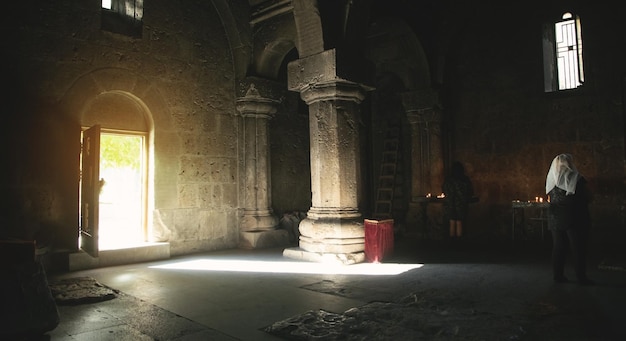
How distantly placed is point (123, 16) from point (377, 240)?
5.06m

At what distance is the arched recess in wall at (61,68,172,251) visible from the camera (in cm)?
593

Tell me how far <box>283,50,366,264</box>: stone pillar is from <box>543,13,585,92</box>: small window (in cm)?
432

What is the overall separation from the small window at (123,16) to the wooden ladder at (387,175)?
5.96 metres

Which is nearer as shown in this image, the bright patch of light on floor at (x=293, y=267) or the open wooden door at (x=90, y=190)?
the bright patch of light on floor at (x=293, y=267)

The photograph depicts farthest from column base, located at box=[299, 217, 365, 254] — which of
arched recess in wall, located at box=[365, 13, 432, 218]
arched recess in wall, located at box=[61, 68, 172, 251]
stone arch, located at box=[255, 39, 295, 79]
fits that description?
arched recess in wall, located at box=[365, 13, 432, 218]

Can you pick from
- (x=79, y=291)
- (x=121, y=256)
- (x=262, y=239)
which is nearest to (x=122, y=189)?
(x=121, y=256)

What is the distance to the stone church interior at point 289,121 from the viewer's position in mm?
5680

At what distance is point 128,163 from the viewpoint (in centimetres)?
687

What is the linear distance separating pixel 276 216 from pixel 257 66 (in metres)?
2.73

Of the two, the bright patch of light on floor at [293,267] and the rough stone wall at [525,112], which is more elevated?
the rough stone wall at [525,112]

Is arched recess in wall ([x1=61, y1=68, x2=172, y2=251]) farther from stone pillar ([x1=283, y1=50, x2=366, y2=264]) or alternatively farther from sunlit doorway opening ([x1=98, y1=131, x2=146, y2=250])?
stone pillar ([x1=283, y1=50, x2=366, y2=264])

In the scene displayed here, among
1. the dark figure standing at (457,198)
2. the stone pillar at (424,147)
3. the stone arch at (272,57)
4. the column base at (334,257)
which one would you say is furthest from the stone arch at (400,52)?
the column base at (334,257)

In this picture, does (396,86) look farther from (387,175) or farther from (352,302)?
(352,302)

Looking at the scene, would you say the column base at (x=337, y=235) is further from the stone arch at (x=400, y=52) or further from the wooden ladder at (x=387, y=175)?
the stone arch at (x=400, y=52)
